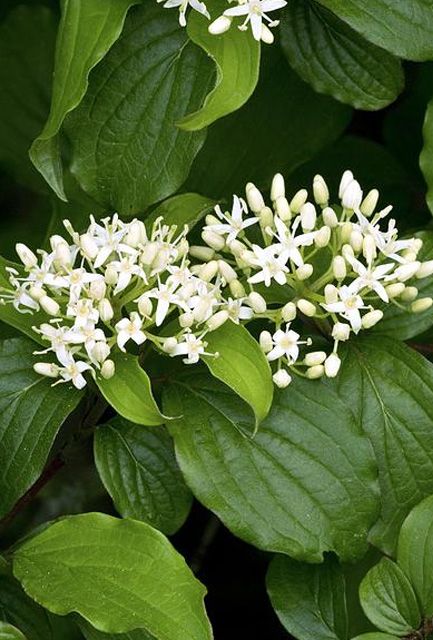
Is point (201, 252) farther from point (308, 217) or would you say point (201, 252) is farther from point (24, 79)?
A: point (24, 79)

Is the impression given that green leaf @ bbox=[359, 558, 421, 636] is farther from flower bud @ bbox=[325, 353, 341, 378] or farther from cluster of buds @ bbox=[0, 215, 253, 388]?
cluster of buds @ bbox=[0, 215, 253, 388]

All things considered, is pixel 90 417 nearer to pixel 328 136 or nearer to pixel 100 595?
pixel 100 595

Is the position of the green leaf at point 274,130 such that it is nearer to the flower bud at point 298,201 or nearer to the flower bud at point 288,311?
the flower bud at point 298,201

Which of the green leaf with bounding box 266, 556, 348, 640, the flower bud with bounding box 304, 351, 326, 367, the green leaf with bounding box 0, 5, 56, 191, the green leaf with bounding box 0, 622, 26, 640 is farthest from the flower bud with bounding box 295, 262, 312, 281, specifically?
the green leaf with bounding box 0, 5, 56, 191

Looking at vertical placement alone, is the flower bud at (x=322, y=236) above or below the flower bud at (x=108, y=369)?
above

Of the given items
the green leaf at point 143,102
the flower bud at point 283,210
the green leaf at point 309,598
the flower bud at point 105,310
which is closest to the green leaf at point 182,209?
the green leaf at point 143,102

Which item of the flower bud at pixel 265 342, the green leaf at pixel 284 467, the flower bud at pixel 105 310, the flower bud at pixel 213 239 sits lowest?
the green leaf at pixel 284 467

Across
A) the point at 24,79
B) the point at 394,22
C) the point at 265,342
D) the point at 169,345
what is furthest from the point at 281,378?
the point at 24,79

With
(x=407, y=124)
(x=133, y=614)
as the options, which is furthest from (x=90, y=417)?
(x=407, y=124)
